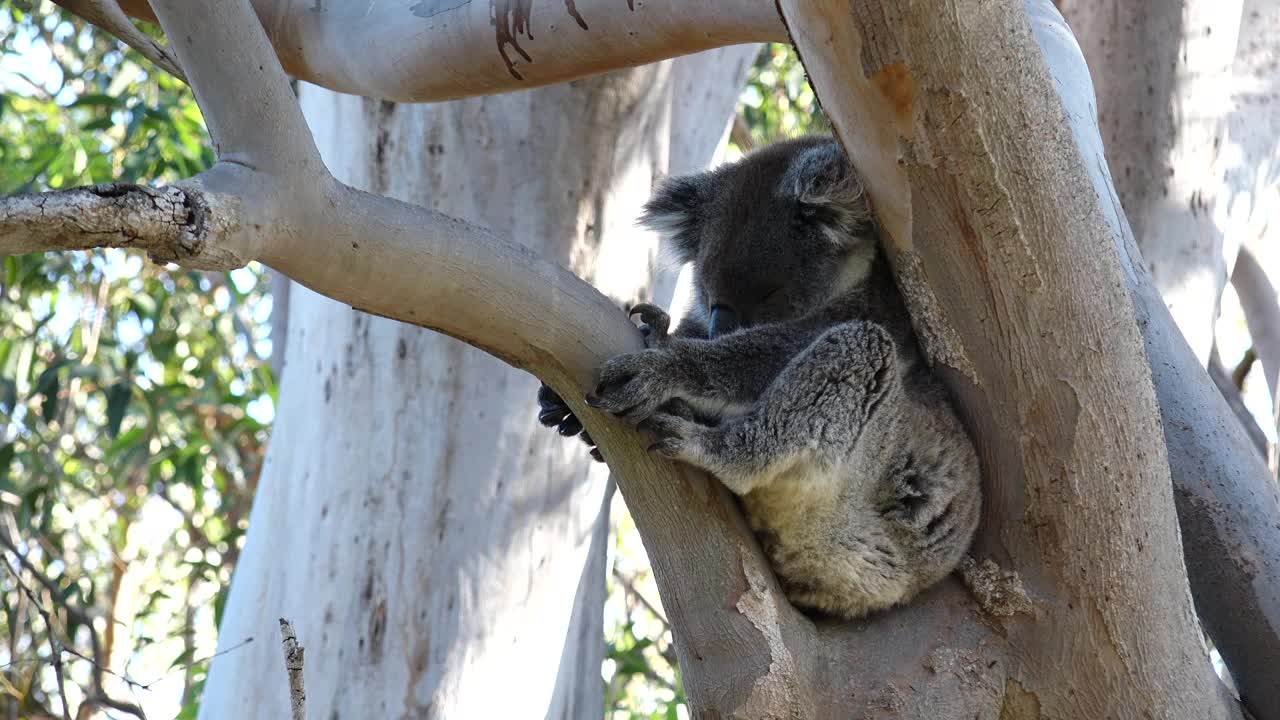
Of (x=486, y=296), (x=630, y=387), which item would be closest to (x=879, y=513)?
(x=630, y=387)

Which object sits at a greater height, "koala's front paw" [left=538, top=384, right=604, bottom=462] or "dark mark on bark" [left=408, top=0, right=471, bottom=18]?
"dark mark on bark" [left=408, top=0, right=471, bottom=18]

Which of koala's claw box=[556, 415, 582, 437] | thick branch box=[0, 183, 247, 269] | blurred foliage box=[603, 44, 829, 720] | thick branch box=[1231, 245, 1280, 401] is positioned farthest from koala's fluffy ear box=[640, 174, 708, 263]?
blurred foliage box=[603, 44, 829, 720]

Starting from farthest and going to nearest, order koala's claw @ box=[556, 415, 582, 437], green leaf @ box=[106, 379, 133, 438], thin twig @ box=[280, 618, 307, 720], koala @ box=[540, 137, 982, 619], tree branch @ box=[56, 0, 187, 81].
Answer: green leaf @ box=[106, 379, 133, 438], tree branch @ box=[56, 0, 187, 81], koala's claw @ box=[556, 415, 582, 437], koala @ box=[540, 137, 982, 619], thin twig @ box=[280, 618, 307, 720]

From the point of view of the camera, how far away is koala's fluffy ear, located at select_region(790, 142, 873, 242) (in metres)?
2.26

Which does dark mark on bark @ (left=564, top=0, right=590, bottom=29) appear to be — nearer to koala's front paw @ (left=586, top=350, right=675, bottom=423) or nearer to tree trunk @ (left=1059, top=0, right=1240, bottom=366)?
koala's front paw @ (left=586, top=350, right=675, bottom=423)

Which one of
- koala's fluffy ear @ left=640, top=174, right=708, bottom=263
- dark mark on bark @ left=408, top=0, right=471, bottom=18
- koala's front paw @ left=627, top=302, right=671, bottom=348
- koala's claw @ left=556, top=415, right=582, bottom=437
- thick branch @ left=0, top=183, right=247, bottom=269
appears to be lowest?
koala's claw @ left=556, top=415, right=582, bottom=437

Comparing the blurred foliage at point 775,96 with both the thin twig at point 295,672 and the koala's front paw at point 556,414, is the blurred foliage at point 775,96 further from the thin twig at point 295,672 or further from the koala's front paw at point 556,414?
the thin twig at point 295,672

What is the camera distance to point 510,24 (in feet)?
8.70

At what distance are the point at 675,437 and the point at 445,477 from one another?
1.51 meters

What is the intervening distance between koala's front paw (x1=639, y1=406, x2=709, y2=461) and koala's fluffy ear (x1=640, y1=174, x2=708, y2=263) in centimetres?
98

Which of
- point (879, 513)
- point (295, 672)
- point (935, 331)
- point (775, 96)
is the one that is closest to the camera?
point (295, 672)

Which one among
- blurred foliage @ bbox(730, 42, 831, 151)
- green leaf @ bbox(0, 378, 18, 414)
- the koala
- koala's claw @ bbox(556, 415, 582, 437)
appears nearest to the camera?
the koala

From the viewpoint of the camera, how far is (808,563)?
2047 mm

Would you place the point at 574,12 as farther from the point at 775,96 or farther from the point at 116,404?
the point at 775,96
